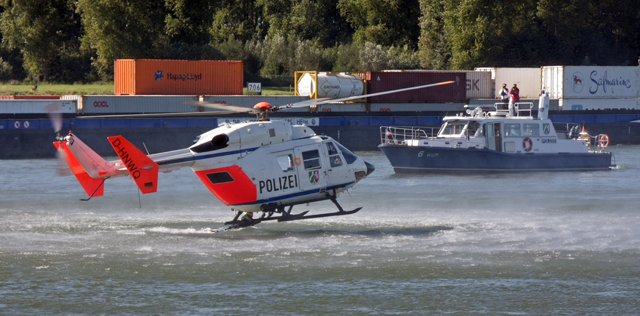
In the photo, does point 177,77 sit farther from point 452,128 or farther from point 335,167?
point 335,167

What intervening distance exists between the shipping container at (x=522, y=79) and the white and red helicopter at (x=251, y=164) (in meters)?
33.9

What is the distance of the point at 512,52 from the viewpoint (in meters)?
69.8

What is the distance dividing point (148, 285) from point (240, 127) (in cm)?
434

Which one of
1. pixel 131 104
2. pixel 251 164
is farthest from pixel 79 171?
pixel 131 104

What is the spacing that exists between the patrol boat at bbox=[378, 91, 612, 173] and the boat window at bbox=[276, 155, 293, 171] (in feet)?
41.2

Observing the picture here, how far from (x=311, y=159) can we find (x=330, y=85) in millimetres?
26006

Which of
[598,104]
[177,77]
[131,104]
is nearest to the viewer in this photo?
[131,104]

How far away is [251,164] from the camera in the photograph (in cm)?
1683

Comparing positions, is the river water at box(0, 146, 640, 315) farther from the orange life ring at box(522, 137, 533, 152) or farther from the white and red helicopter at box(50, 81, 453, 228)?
the orange life ring at box(522, 137, 533, 152)

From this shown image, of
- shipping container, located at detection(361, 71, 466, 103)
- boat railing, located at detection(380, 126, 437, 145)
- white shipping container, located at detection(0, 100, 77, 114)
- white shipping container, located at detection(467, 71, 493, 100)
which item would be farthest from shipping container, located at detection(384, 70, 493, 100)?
white shipping container, located at detection(0, 100, 77, 114)

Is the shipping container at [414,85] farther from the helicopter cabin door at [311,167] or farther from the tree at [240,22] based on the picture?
the tree at [240,22]

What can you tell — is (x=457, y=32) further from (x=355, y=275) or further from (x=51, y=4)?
(x=355, y=275)

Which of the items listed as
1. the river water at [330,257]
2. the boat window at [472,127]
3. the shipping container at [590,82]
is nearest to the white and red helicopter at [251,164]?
the river water at [330,257]

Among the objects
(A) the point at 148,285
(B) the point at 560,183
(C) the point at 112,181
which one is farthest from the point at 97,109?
(A) the point at 148,285
